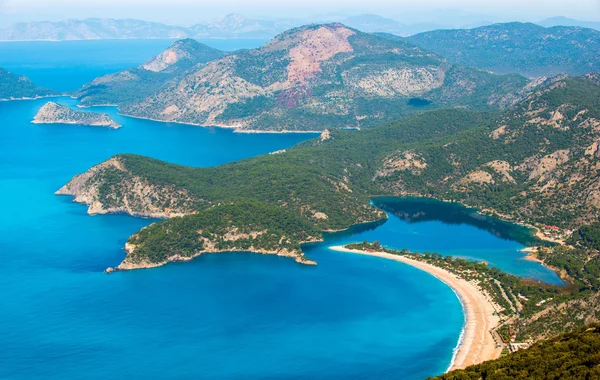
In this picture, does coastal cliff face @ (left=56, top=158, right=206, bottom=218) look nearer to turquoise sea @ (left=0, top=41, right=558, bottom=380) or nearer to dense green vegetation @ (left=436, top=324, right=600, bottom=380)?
turquoise sea @ (left=0, top=41, right=558, bottom=380)

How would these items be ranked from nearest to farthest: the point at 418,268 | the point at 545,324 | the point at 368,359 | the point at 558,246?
the point at 368,359 → the point at 545,324 → the point at 418,268 → the point at 558,246

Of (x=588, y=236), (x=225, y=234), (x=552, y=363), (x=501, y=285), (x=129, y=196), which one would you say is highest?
(x=552, y=363)

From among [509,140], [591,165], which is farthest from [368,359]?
[509,140]

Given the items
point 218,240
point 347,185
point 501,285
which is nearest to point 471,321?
point 501,285

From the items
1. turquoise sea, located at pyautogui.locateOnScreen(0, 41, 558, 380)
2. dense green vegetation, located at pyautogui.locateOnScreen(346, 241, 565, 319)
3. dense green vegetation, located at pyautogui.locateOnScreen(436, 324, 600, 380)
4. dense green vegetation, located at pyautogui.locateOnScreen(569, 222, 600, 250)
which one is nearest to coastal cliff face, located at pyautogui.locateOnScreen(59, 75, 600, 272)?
dense green vegetation, located at pyautogui.locateOnScreen(569, 222, 600, 250)

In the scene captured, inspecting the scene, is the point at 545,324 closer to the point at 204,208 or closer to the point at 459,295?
the point at 459,295

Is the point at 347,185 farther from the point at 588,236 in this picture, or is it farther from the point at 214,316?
the point at 214,316

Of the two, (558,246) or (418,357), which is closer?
(418,357)
